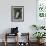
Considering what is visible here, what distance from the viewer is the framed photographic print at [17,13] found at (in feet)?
21.5

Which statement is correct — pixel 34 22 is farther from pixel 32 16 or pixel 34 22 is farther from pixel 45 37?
pixel 45 37

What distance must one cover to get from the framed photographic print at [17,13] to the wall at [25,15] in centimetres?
13

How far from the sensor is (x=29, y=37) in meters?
6.68

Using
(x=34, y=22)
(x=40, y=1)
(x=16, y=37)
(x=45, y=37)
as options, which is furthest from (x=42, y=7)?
(x=16, y=37)

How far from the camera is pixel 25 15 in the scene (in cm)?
659

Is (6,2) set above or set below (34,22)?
above

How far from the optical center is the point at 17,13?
658 centimetres

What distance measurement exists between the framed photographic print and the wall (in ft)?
0.43

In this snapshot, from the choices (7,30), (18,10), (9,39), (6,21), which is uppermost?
(18,10)

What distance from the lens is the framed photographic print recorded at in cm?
656

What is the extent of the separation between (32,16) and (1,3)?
1480mm

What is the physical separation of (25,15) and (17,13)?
1.20 feet

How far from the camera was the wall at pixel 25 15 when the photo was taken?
21.5 ft

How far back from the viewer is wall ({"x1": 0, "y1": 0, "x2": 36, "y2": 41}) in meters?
6.55
